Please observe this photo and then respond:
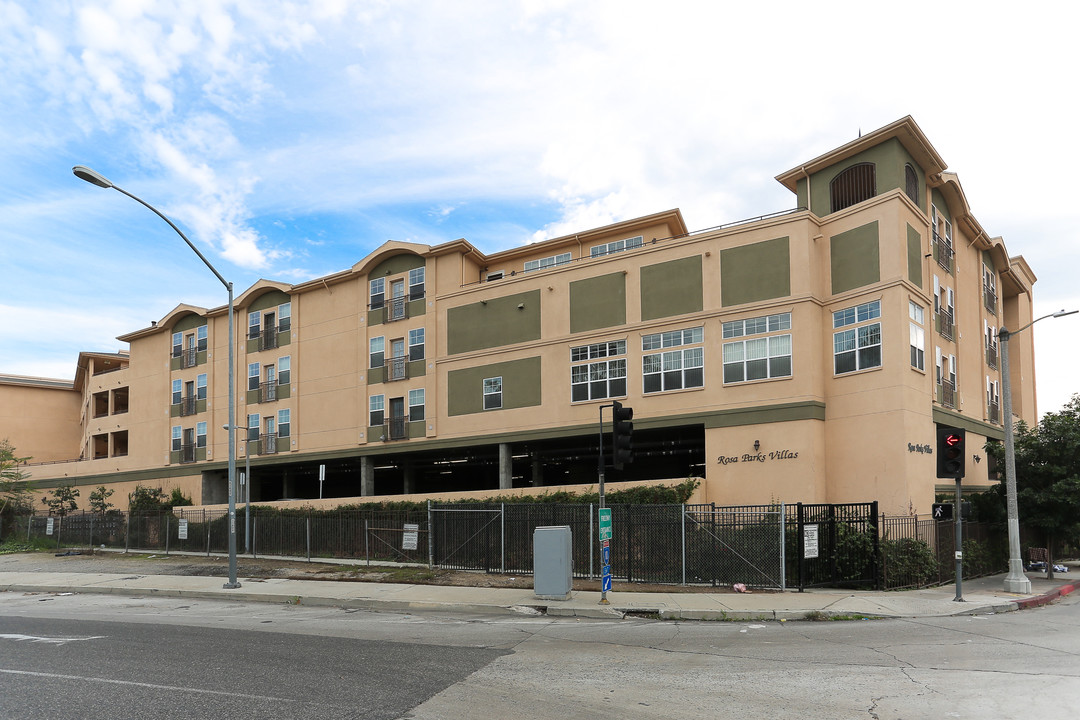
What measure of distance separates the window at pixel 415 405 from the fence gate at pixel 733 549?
18.9 m

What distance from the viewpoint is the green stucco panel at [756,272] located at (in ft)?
89.4

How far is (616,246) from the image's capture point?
34.6 metres

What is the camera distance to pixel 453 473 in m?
47.2

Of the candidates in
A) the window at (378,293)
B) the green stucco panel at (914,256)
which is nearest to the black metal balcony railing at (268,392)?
the window at (378,293)

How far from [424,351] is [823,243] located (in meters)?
17.7

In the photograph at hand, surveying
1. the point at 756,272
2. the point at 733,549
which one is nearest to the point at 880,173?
the point at 756,272

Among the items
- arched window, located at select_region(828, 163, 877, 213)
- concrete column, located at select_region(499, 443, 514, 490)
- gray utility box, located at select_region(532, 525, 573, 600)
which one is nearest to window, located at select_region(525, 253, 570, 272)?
concrete column, located at select_region(499, 443, 514, 490)

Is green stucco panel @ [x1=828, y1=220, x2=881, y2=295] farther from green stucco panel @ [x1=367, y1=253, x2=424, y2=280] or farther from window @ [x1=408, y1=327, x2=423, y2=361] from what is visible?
green stucco panel @ [x1=367, y1=253, x2=424, y2=280]

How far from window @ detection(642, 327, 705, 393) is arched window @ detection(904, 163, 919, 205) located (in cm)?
837

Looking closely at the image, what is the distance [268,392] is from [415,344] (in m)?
10.4

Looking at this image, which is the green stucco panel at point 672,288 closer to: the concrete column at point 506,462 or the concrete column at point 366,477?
the concrete column at point 506,462

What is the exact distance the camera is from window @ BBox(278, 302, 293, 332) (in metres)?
42.1

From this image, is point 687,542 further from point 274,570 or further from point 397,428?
point 397,428

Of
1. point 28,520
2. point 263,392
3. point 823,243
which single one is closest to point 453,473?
point 263,392
